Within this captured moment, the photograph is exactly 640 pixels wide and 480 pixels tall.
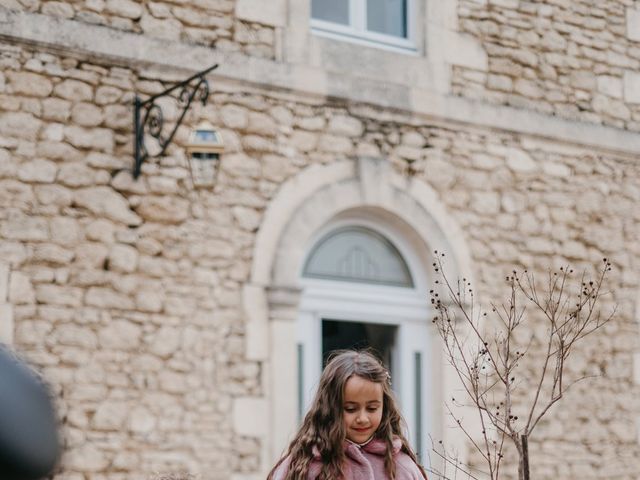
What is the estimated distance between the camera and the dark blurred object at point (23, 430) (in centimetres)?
62

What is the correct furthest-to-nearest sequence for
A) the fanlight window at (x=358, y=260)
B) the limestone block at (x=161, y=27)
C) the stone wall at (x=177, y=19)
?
1. the fanlight window at (x=358, y=260)
2. the limestone block at (x=161, y=27)
3. the stone wall at (x=177, y=19)

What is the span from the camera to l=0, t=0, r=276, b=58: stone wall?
6633 mm

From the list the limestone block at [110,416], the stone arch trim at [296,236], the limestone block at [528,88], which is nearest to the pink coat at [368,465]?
the limestone block at [110,416]

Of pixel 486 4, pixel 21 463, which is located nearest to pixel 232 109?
pixel 486 4

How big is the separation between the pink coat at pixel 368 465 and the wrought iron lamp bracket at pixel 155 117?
3752 millimetres

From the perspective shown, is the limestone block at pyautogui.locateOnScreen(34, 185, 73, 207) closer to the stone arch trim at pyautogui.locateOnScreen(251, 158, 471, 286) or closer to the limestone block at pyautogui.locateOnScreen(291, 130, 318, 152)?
the stone arch trim at pyautogui.locateOnScreen(251, 158, 471, 286)

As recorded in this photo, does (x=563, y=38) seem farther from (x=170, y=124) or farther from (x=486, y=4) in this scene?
(x=170, y=124)

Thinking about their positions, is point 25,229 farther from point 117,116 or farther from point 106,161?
point 117,116

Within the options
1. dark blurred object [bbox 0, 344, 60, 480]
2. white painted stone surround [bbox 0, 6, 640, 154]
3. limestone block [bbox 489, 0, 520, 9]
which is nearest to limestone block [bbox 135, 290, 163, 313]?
white painted stone surround [bbox 0, 6, 640, 154]

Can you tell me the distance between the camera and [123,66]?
676 centimetres

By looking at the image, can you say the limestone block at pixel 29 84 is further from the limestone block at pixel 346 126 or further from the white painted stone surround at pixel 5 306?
the limestone block at pixel 346 126

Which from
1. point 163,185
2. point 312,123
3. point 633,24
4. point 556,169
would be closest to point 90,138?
point 163,185

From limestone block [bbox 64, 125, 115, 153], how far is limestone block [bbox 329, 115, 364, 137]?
1593 mm

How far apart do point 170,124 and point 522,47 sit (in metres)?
3.03
